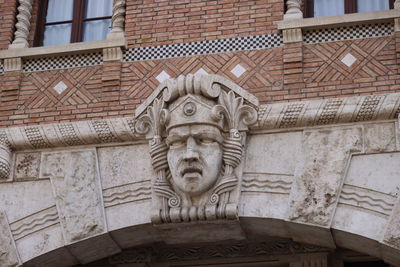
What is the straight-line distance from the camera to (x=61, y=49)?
938 centimetres

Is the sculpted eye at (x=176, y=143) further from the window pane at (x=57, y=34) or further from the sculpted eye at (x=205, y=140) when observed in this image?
the window pane at (x=57, y=34)

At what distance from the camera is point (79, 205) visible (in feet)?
28.4

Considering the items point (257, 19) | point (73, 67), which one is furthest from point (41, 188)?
point (257, 19)

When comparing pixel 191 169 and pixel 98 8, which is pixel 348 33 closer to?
pixel 191 169

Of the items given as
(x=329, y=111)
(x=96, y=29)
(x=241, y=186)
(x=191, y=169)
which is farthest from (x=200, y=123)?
(x=96, y=29)

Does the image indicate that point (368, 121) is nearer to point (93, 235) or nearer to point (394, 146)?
point (394, 146)

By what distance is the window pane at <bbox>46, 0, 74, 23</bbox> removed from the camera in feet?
33.2

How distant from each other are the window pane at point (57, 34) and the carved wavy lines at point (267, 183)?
292 centimetres

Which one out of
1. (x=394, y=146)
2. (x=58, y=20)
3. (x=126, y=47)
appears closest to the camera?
(x=394, y=146)

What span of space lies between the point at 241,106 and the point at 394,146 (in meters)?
1.48

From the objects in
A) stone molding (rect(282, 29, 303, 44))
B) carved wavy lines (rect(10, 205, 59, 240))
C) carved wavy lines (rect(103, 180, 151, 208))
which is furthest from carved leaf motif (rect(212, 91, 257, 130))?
carved wavy lines (rect(10, 205, 59, 240))

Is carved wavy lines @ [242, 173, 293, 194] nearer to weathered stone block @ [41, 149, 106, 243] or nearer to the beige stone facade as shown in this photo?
the beige stone facade

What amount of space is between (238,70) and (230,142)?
88cm

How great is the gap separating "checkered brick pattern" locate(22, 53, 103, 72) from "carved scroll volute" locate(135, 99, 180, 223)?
1.05 m
